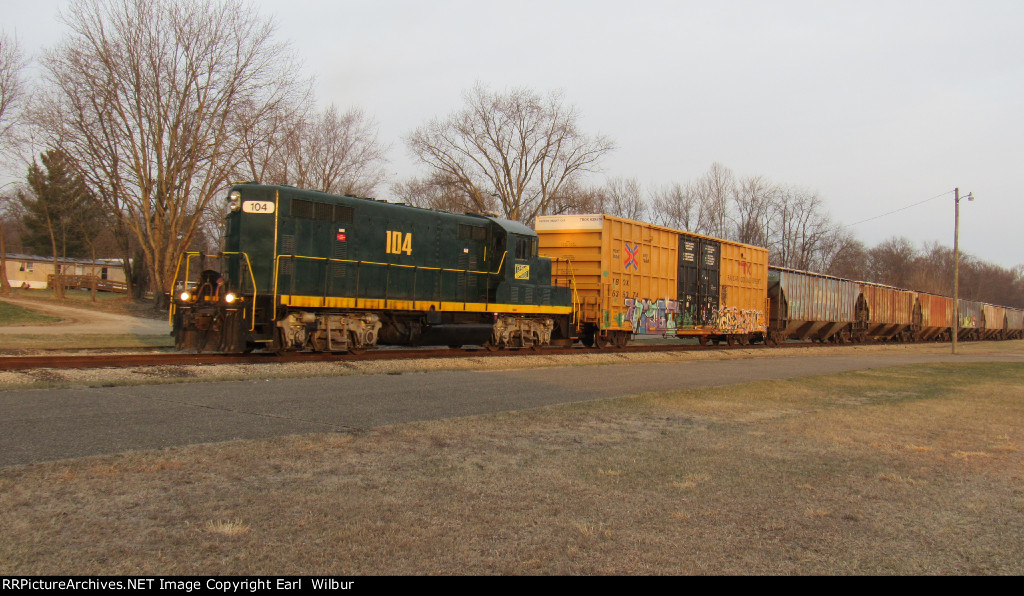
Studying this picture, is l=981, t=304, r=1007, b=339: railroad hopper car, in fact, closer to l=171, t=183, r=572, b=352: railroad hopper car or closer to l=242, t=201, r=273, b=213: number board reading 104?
l=171, t=183, r=572, b=352: railroad hopper car

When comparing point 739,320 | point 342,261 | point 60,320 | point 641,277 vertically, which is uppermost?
point 641,277

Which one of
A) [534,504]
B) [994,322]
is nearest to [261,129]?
[534,504]

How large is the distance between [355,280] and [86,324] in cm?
1998

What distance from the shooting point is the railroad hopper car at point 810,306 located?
2872 cm

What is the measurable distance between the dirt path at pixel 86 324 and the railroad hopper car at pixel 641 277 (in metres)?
16.5

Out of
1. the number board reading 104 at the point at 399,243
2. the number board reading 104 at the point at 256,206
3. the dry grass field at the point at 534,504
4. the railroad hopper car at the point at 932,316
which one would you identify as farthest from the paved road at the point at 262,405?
the railroad hopper car at the point at 932,316

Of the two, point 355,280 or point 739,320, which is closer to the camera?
point 355,280

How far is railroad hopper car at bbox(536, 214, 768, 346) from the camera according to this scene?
19984mm

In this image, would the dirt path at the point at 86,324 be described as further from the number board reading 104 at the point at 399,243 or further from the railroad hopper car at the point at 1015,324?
the railroad hopper car at the point at 1015,324

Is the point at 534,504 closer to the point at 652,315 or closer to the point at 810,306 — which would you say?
the point at 652,315

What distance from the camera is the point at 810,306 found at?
1193 inches

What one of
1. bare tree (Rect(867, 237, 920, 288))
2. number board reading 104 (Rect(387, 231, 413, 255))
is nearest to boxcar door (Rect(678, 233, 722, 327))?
number board reading 104 (Rect(387, 231, 413, 255))

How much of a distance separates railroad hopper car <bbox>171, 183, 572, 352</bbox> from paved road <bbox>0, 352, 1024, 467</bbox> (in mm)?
2883

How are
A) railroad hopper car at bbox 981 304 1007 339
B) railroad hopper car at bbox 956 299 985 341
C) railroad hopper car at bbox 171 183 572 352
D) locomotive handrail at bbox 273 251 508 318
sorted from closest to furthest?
railroad hopper car at bbox 171 183 572 352 → locomotive handrail at bbox 273 251 508 318 → railroad hopper car at bbox 956 299 985 341 → railroad hopper car at bbox 981 304 1007 339
